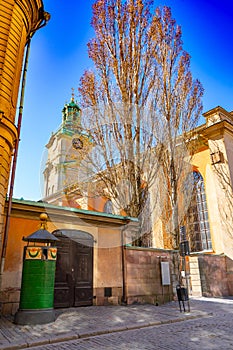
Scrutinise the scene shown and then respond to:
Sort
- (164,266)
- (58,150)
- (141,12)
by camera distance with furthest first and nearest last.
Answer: (58,150) < (141,12) < (164,266)

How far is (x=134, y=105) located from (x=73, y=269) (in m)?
7.52

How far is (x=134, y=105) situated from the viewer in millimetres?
12078

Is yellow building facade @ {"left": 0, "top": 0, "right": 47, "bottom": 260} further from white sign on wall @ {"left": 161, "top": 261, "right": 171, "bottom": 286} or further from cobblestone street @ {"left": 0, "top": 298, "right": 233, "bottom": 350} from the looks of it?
white sign on wall @ {"left": 161, "top": 261, "right": 171, "bottom": 286}

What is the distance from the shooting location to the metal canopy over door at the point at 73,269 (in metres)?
8.28

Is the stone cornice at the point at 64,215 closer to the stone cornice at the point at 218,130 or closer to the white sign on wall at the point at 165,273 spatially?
the white sign on wall at the point at 165,273

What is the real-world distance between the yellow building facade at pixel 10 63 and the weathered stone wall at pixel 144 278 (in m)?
4.71

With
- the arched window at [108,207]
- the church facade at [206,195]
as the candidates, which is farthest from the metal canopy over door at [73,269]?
the arched window at [108,207]

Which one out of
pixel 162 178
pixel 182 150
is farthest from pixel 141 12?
pixel 162 178

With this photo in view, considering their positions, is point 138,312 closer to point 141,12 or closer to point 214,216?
point 214,216

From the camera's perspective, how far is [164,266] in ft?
34.0

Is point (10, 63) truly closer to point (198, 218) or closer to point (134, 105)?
point (134, 105)

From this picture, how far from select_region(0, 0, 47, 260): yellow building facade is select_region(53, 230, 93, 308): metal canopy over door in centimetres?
217

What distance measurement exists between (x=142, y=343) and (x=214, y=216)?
12756mm

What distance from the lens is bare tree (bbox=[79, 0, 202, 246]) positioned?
1131cm
